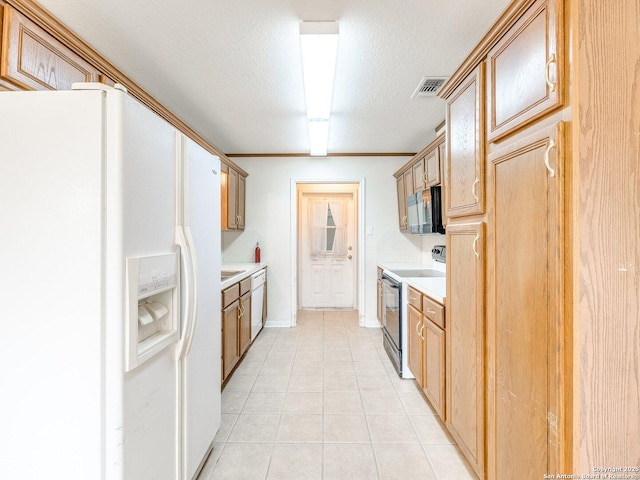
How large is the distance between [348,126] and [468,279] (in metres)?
2.13

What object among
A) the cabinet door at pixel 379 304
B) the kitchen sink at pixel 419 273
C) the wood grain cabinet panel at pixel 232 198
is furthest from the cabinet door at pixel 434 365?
the wood grain cabinet panel at pixel 232 198

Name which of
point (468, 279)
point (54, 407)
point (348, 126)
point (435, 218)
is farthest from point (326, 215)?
point (54, 407)

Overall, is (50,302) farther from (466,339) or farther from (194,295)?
(466,339)

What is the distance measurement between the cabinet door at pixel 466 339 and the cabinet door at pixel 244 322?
1814mm

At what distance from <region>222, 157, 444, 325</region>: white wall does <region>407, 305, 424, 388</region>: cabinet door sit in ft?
5.65

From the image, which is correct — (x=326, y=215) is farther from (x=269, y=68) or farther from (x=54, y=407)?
(x=54, y=407)

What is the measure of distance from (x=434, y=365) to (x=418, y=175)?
75.5 inches

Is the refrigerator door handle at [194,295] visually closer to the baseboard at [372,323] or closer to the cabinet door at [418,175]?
the cabinet door at [418,175]

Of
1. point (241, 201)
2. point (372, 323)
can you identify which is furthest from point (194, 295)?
point (372, 323)

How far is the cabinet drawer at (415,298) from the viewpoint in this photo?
2267 mm

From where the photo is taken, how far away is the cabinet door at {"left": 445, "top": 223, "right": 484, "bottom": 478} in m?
1.41

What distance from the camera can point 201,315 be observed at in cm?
154

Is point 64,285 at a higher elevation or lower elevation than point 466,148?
lower

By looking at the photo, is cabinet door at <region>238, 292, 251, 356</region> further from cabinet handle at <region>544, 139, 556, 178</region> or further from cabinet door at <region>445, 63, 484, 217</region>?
cabinet handle at <region>544, 139, 556, 178</region>
